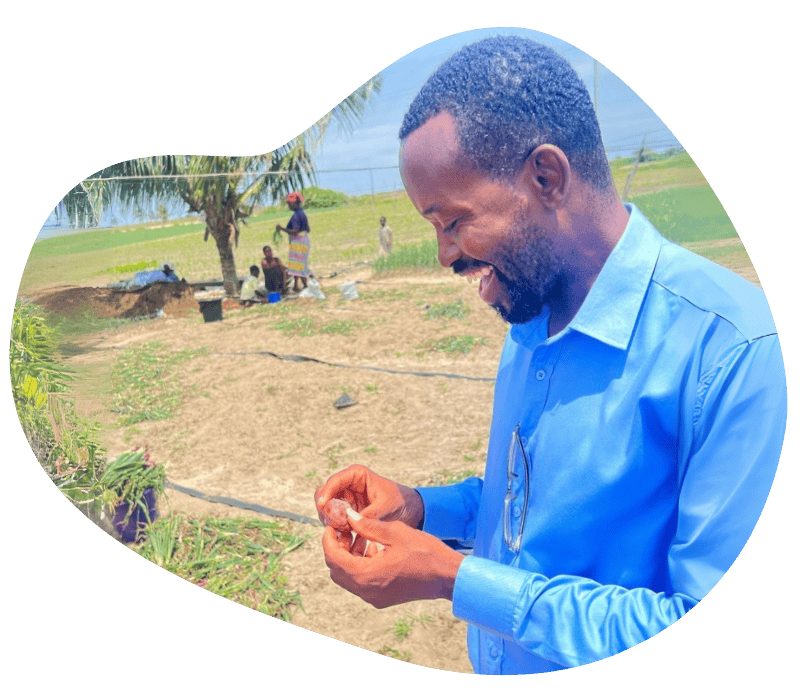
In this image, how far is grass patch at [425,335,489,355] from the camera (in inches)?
92.0

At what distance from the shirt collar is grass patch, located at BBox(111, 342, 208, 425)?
1.46 metres

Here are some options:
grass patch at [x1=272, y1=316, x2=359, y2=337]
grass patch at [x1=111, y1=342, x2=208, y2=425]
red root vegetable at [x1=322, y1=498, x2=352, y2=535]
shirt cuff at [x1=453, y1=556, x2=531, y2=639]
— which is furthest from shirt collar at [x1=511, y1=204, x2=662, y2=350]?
grass patch at [x1=111, y1=342, x2=208, y2=425]

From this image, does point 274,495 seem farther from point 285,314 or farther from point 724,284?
point 724,284

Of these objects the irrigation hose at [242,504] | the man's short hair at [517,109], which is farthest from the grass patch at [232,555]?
the man's short hair at [517,109]

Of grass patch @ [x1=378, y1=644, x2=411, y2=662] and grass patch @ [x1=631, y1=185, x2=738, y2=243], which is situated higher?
grass patch @ [x1=631, y1=185, x2=738, y2=243]

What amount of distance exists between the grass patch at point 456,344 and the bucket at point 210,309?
0.71 metres

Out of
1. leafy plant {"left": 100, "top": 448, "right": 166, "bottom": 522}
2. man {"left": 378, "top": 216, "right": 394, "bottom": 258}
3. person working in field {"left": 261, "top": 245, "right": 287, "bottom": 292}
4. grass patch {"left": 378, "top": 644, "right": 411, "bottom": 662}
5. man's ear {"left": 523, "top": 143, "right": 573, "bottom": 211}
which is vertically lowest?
grass patch {"left": 378, "top": 644, "right": 411, "bottom": 662}

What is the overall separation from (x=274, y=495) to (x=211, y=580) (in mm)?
323

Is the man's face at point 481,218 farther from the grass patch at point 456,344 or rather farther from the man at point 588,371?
the grass patch at point 456,344

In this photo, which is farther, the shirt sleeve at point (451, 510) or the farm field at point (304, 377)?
the farm field at point (304, 377)

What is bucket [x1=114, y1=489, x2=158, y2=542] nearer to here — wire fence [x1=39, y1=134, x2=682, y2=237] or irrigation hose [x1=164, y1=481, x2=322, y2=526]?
irrigation hose [x1=164, y1=481, x2=322, y2=526]

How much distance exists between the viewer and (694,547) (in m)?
1.28

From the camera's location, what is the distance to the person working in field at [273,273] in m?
2.29

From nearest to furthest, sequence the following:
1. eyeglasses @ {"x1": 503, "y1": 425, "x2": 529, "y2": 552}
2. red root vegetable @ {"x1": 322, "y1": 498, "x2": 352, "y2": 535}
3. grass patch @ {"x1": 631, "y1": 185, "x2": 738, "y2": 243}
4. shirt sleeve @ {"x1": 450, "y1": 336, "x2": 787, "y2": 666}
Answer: shirt sleeve @ {"x1": 450, "y1": 336, "x2": 787, "y2": 666}, eyeglasses @ {"x1": 503, "y1": 425, "x2": 529, "y2": 552}, grass patch @ {"x1": 631, "y1": 185, "x2": 738, "y2": 243}, red root vegetable @ {"x1": 322, "y1": 498, "x2": 352, "y2": 535}
